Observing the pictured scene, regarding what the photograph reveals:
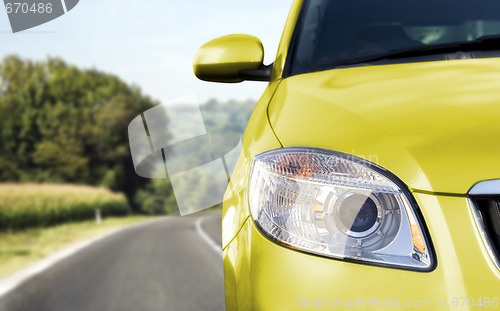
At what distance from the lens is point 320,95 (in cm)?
168

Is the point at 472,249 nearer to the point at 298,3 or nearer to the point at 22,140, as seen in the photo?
the point at 298,3

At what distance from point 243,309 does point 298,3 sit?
4.86 feet

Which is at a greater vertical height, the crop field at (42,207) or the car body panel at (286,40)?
the car body panel at (286,40)

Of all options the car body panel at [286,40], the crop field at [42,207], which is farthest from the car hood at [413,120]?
the crop field at [42,207]

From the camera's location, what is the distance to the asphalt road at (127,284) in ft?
17.8

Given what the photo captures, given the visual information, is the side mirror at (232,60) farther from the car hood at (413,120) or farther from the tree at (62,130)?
the tree at (62,130)

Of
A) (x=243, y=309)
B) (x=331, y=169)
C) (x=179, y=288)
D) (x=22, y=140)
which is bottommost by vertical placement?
(x=22, y=140)

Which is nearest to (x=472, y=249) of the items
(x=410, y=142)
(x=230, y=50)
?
(x=410, y=142)

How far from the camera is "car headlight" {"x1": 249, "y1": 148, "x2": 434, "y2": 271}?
1.33 metres

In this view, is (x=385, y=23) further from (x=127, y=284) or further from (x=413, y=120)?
(x=127, y=284)

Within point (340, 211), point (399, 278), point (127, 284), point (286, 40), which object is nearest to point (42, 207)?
point (127, 284)

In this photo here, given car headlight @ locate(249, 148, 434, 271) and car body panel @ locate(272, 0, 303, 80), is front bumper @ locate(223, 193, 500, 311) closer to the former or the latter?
car headlight @ locate(249, 148, 434, 271)

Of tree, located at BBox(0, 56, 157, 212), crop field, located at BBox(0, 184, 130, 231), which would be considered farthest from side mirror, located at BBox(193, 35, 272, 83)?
tree, located at BBox(0, 56, 157, 212)

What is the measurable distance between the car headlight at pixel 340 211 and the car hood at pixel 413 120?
0.04 meters
